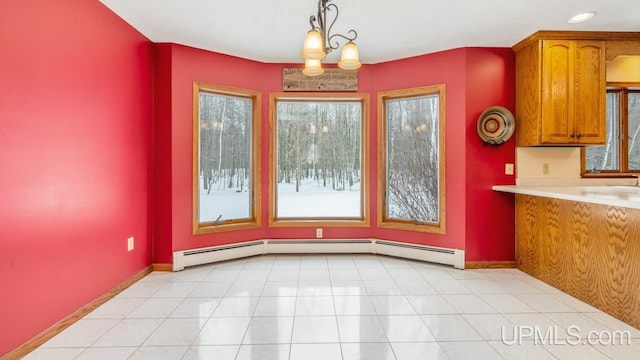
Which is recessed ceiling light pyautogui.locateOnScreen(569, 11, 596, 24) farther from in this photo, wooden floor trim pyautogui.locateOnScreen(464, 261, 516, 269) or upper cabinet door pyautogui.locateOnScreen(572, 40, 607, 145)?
wooden floor trim pyautogui.locateOnScreen(464, 261, 516, 269)

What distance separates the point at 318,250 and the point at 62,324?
103 inches

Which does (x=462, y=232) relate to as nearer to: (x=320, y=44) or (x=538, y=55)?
(x=538, y=55)

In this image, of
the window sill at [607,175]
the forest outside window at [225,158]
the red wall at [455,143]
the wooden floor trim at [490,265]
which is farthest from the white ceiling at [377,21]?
the wooden floor trim at [490,265]

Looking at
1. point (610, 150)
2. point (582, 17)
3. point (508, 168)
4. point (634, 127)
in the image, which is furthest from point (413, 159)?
point (634, 127)

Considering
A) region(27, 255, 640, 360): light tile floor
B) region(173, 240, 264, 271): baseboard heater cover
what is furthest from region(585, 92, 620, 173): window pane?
region(173, 240, 264, 271): baseboard heater cover

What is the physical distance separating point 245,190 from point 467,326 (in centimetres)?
287

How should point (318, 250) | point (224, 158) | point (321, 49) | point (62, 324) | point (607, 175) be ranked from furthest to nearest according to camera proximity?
point (318, 250)
point (224, 158)
point (607, 175)
point (62, 324)
point (321, 49)

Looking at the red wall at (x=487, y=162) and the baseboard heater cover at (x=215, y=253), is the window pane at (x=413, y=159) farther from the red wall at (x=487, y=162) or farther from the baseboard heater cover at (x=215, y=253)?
the baseboard heater cover at (x=215, y=253)

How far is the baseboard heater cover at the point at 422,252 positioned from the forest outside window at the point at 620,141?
1.82m

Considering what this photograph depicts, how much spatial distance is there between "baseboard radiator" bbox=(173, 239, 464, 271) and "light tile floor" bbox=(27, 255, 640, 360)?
0.24 meters

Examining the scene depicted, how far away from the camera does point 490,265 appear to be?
3664mm

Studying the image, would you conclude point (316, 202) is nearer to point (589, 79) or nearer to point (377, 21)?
point (377, 21)

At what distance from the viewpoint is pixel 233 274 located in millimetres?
3453

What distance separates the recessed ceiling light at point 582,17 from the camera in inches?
112
